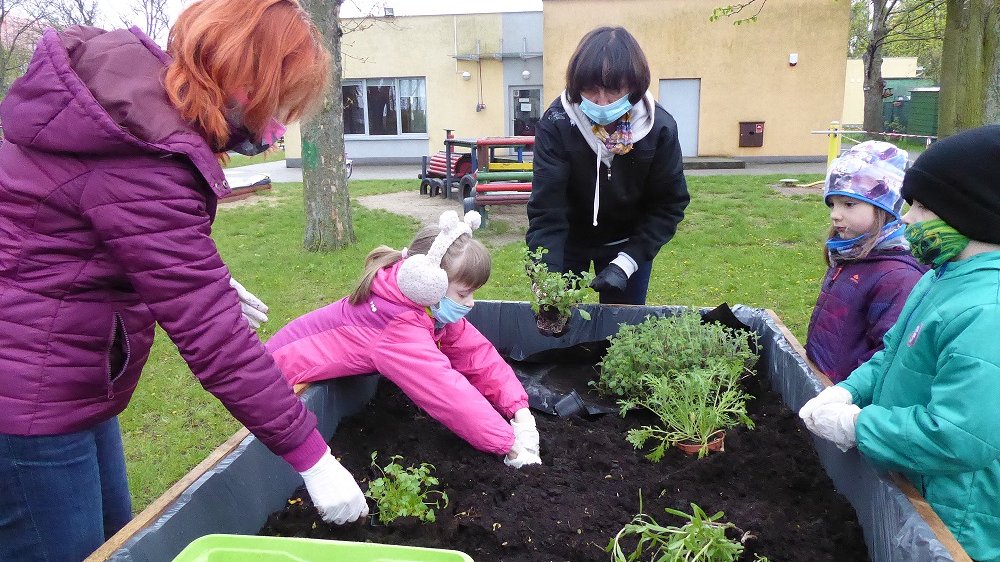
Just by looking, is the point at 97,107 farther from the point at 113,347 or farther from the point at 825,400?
the point at 825,400

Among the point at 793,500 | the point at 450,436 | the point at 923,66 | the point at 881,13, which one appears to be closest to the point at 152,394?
the point at 450,436

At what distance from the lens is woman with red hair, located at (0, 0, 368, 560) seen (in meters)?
1.30

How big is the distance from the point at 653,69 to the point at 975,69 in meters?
9.85

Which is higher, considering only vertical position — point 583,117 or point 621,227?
point 583,117

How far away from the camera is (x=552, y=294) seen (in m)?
2.99

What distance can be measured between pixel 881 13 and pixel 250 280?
839 inches

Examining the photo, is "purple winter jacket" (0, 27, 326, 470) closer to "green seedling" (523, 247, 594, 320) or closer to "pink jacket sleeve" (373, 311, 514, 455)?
"pink jacket sleeve" (373, 311, 514, 455)

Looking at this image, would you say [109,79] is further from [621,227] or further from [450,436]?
[621,227]

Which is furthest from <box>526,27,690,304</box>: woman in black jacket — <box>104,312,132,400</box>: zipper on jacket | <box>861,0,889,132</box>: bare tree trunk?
<box>861,0,889,132</box>: bare tree trunk

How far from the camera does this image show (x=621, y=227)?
3289mm

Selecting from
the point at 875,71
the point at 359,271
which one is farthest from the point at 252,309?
the point at 875,71

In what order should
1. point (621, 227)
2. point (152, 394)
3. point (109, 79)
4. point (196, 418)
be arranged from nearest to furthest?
1. point (109, 79)
2. point (621, 227)
3. point (196, 418)
4. point (152, 394)

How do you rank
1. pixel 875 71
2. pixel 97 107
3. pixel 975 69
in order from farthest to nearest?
pixel 875 71, pixel 975 69, pixel 97 107

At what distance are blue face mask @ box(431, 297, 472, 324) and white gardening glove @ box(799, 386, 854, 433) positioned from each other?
1.13m
